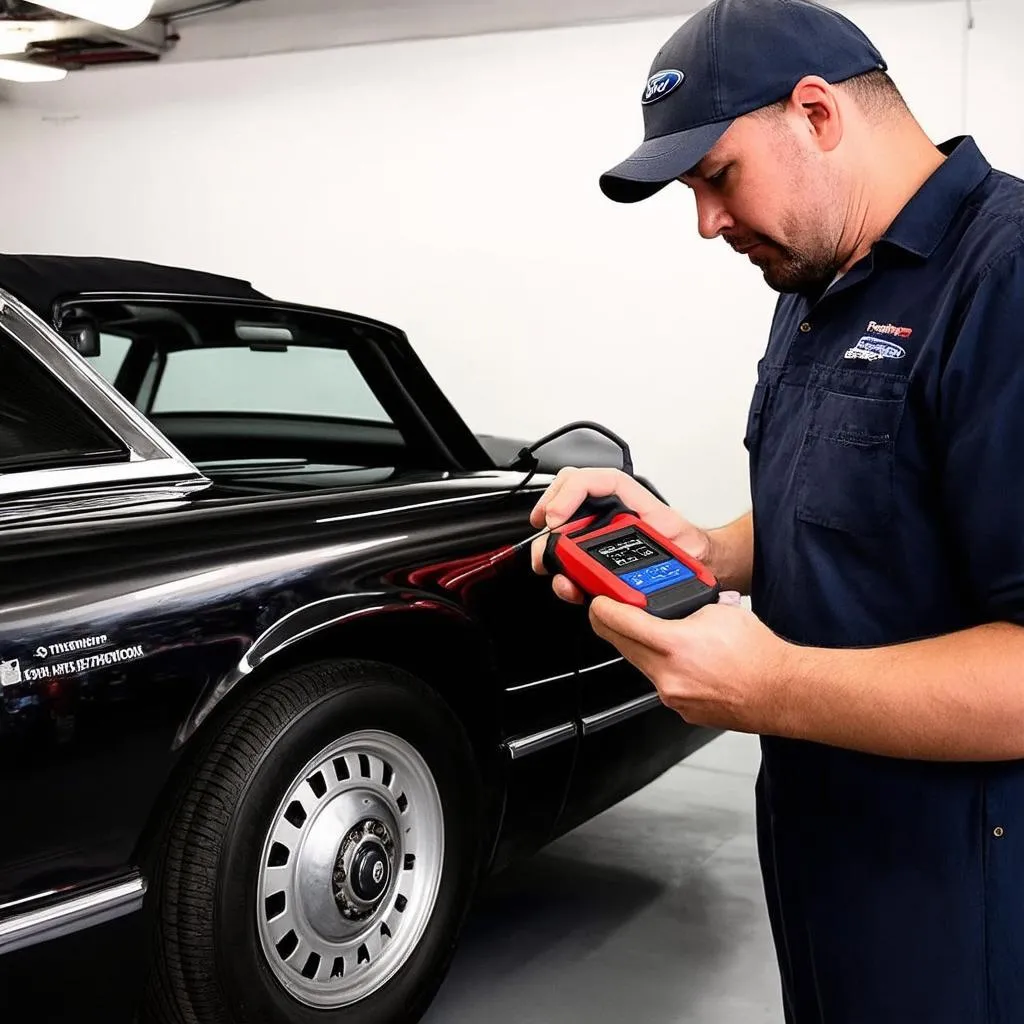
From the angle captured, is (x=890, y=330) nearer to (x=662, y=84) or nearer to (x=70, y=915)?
(x=662, y=84)

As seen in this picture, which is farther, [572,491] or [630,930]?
[630,930]

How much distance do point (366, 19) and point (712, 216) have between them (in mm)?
4678

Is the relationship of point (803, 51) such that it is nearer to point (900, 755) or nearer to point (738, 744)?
point (900, 755)

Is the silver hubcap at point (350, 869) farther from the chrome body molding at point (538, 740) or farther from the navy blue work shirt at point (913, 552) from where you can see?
the navy blue work shirt at point (913, 552)

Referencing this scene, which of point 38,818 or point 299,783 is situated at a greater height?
point 38,818

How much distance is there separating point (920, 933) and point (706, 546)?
54cm

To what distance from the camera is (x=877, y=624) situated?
1.19 metres

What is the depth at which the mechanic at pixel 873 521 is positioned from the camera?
3.43 feet

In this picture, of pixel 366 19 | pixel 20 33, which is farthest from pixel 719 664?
pixel 20 33

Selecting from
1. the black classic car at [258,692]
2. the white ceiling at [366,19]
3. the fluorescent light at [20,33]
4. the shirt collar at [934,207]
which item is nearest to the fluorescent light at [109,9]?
the fluorescent light at [20,33]

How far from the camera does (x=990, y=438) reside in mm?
1025

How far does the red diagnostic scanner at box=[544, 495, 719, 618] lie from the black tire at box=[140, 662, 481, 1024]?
70cm

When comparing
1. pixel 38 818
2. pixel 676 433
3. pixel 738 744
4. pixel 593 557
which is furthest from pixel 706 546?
pixel 676 433

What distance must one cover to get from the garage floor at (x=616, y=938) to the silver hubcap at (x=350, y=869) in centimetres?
28
